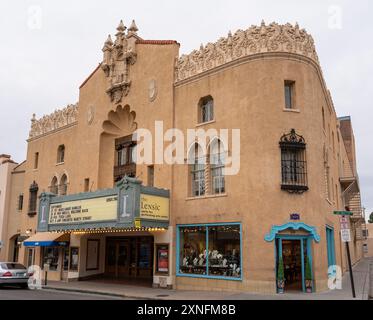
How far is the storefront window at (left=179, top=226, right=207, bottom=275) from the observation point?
20.6 m

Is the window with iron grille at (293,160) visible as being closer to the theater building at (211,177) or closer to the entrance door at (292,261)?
the theater building at (211,177)

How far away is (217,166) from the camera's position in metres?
20.8

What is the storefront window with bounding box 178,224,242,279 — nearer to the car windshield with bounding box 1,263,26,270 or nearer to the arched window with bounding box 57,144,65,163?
the car windshield with bounding box 1,263,26,270

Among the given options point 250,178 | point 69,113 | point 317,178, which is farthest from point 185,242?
point 69,113

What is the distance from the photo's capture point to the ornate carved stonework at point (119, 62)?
84.2 ft

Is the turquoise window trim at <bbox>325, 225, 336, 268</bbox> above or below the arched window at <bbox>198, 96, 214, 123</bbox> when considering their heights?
below

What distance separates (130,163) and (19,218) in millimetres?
15867

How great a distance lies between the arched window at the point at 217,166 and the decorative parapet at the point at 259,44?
13.5ft

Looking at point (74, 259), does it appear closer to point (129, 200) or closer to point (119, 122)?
point (129, 200)

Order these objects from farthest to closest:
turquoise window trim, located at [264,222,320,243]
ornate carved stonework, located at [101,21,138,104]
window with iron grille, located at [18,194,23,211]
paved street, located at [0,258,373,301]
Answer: window with iron grille, located at [18,194,23,211]
ornate carved stonework, located at [101,21,138,104]
turquoise window trim, located at [264,222,320,243]
paved street, located at [0,258,373,301]

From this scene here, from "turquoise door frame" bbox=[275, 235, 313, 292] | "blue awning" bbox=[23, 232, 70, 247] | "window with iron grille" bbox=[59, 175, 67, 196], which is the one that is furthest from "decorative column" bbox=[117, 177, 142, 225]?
"window with iron grille" bbox=[59, 175, 67, 196]

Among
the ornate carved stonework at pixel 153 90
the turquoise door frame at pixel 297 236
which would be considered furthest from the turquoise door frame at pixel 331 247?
the ornate carved stonework at pixel 153 90

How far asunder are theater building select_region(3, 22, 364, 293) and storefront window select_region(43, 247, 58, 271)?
63.5 inches

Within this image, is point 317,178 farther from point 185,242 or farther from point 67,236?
point 67,236
